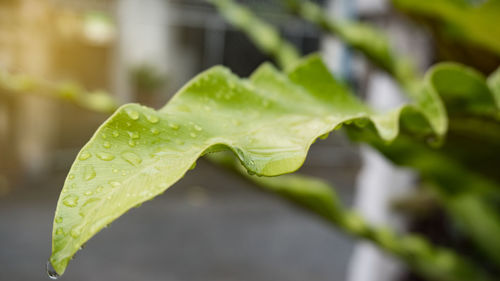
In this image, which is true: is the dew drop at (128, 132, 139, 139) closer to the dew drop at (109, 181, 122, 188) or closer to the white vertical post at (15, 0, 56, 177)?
the dew drop at (109, 181, 122, 188)

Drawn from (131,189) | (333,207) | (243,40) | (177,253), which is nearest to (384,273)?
(333,207)

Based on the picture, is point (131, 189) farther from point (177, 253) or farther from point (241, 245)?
point (241, 245)

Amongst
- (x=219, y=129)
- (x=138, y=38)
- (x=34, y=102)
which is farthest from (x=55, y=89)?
(x=138, y=38)

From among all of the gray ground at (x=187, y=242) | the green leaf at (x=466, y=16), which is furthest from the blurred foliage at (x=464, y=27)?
the gray ground at (x=187, y=242)

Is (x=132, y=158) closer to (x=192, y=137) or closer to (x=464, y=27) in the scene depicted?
(x=192, y=137)

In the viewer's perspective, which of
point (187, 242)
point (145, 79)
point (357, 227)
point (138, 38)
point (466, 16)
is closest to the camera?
point (466, 16)

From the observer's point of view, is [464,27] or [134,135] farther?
[464,27]
